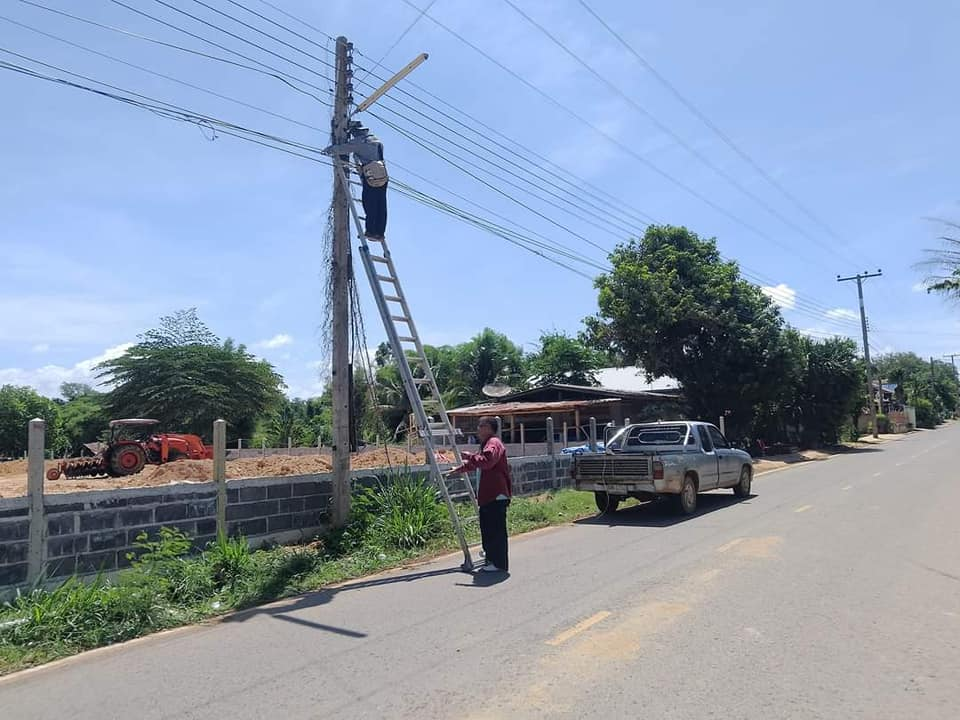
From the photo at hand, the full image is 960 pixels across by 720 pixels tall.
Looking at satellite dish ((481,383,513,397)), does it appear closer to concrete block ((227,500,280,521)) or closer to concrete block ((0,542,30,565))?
concrete block ((227,500,280,521))

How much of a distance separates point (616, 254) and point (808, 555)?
24.4 metres

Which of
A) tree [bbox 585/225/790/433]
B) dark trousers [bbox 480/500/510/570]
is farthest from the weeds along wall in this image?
tree [bbox 585/225/790/433]

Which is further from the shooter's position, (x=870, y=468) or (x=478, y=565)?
(x=870, y=468)

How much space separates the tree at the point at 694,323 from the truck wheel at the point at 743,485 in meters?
13.4

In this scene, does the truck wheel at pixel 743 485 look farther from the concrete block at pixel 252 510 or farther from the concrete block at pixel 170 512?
the concrete block at pixel 170 512

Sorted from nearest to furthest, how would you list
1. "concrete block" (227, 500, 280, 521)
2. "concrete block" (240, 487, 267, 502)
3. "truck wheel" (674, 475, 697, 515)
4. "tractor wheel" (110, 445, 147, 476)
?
"concrete block" (227, 500, 280, 521), "concrete block" (240, 487, 267, 502), "truck wheel" (674, 475, 697, 515), "tractor wheel" (110, 445, 147, 476)

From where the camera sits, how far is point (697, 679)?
4902mm

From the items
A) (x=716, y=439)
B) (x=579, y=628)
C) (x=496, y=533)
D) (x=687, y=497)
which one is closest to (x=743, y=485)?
(x=716, y=439)

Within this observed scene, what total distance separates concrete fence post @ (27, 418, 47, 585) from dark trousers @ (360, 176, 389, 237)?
475cm

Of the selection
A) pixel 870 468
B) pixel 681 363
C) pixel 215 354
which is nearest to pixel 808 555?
pixel 870 468

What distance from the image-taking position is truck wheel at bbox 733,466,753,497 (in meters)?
16.5

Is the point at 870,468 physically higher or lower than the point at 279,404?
lower

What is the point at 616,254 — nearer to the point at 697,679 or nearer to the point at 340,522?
the point at 340,522

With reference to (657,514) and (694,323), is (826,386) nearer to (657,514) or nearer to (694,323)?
(694,323)
